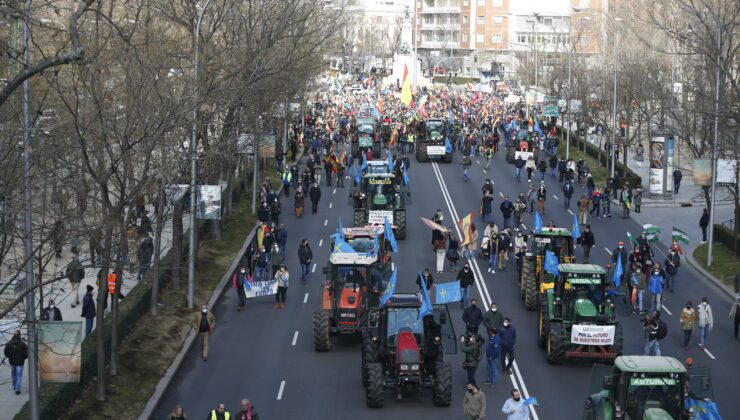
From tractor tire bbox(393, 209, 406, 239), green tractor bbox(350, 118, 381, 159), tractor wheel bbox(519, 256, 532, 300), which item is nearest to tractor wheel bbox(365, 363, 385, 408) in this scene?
tractor wheel bbox(519, 256, 532, 300)

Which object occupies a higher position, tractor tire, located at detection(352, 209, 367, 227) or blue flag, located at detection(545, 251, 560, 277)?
blue flag, located at detection(545, 251, 560, 277)

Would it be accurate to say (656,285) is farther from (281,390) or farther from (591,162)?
(591,162)

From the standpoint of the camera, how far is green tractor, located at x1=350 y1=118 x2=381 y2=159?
6756 centimetres

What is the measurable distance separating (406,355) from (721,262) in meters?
20.4

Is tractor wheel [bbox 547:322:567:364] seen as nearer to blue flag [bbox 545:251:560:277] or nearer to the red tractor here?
blue flag [bbox 545:251:560:277]

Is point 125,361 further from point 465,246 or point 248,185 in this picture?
point 248,185

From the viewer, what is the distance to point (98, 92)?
25.5m

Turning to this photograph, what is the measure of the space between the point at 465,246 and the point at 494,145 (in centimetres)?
3188

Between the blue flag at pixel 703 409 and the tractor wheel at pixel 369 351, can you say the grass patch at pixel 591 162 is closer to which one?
the tractor wheel at pixel 369 351

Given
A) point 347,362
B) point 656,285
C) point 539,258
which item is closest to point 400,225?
point 539,258

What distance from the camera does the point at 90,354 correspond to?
26.2 meters

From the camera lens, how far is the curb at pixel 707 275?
37.1 metres

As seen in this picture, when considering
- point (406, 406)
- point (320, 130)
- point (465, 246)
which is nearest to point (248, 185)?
point (320, 130)

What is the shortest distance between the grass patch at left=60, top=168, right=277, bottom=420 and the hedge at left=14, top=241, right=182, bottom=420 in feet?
0.73
